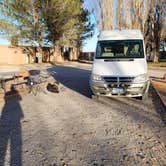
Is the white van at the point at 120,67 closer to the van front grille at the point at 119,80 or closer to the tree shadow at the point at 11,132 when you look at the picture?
the van front grille at the point at 119,80

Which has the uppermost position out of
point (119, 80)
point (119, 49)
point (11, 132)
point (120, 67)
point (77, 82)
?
point (119, 49)

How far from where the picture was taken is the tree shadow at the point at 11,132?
402 centimetres

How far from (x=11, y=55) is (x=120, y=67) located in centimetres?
2860

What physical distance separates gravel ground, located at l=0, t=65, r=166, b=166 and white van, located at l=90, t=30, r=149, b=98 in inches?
18.2

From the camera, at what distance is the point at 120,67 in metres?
7.89

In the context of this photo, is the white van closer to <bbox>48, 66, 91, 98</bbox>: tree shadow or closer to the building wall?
<bbox>48, 66, 91, 98</bbox>: tree shadow

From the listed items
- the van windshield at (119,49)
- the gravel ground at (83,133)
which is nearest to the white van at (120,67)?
the van windshield at (119,49)

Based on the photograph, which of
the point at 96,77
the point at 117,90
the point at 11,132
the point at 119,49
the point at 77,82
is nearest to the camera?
the point at 11,132

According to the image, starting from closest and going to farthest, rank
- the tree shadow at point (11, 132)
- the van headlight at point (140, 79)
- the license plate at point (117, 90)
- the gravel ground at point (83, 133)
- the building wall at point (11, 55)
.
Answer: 1. the gravel ground at point (83, 133)
2. the tree shadow at point (11, 132)
3. the van headlight at point (140, 79)
4. the license plate at point (117, 90)
5. the building wall at point (11, 55)

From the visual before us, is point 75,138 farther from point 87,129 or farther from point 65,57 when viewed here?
point 65,57

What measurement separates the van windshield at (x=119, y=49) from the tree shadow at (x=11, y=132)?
3587 mm

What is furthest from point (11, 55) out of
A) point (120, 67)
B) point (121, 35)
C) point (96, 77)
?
point (120, 67)

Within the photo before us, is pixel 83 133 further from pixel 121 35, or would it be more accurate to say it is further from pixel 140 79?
pixel 121 35

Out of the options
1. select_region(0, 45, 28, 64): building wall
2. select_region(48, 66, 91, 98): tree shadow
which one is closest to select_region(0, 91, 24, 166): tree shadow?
select_region(48, 66, 91, 98): tree shadow
